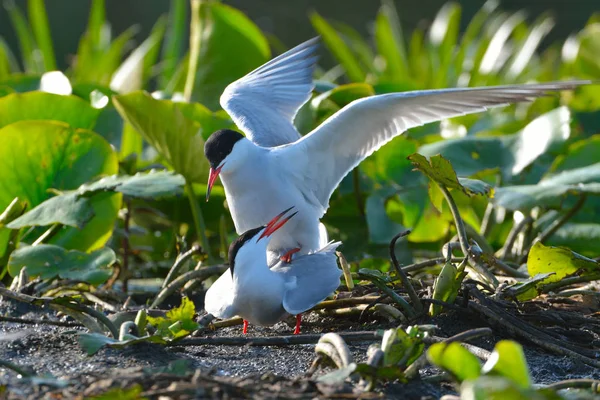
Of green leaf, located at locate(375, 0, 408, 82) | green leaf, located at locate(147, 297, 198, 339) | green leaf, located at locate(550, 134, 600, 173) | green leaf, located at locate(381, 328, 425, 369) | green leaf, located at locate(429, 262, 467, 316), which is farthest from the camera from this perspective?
green leaf, located at locate(375, 0, 408, 82)

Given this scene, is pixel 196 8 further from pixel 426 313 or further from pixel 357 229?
pixel 426 313

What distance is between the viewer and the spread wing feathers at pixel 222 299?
273cm

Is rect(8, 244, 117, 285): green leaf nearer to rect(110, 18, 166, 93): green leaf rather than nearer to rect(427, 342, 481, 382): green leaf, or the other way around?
rect(427, 342, 481, 382): green leaf

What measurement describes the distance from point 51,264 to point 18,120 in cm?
89

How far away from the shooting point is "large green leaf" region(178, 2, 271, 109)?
5.08 metres

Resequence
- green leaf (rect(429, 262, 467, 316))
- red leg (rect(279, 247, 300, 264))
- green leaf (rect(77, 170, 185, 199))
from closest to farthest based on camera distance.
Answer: green leaf (rect(429, 262, 467, 316)) → red leg (rect(279, 247, 300, 264)) → green leaf (rect(77, 170, 185, 199))

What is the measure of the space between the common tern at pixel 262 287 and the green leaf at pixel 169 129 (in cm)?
79

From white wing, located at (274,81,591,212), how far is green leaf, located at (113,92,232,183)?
0.36 meters

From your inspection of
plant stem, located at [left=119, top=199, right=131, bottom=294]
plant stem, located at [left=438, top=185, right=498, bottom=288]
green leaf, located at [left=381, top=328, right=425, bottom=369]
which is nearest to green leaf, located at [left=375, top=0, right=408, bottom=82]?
plant stem, located at [left=119, top=199, right=131, bottom=294]

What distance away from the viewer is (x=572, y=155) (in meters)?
4.23

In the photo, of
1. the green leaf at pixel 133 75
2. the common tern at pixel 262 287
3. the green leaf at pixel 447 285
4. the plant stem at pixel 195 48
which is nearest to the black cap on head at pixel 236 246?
the common tern at pixel 262 287

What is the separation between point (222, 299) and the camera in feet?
9.18

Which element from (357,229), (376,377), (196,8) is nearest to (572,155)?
(357,229)

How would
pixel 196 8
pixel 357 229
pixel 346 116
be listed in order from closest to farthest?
pixel 346 116, pixel 357 229, pixel 196 8
